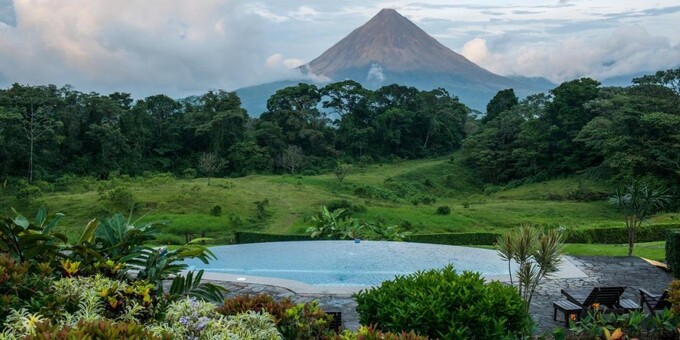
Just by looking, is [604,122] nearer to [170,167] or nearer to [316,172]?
[316,172]

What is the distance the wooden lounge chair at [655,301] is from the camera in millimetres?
7188

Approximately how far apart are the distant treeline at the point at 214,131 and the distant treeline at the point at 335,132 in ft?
0.29

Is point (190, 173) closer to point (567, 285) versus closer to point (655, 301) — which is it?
point (567, 285)

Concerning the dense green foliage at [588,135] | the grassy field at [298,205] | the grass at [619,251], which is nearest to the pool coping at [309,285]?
the grass at [619,251]

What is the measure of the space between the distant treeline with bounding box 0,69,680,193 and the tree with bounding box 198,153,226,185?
0.13 m

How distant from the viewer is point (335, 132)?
4450cm

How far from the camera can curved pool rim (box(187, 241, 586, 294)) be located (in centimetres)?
1116

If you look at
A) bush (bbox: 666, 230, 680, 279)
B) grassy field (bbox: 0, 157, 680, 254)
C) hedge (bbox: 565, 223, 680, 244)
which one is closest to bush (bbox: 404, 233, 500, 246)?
grassy field (bbox: 0, 157, 680, 254)

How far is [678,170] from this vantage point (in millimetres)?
26953

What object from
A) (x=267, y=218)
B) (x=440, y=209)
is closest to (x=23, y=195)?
(x=267, y=218)

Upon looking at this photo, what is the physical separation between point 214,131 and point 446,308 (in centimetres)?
3499

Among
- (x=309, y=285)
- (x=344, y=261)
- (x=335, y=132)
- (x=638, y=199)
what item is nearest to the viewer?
(x=309, y=285)

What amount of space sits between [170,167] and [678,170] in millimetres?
30944

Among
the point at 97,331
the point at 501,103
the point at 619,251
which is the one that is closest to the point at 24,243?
the point at 97,331
